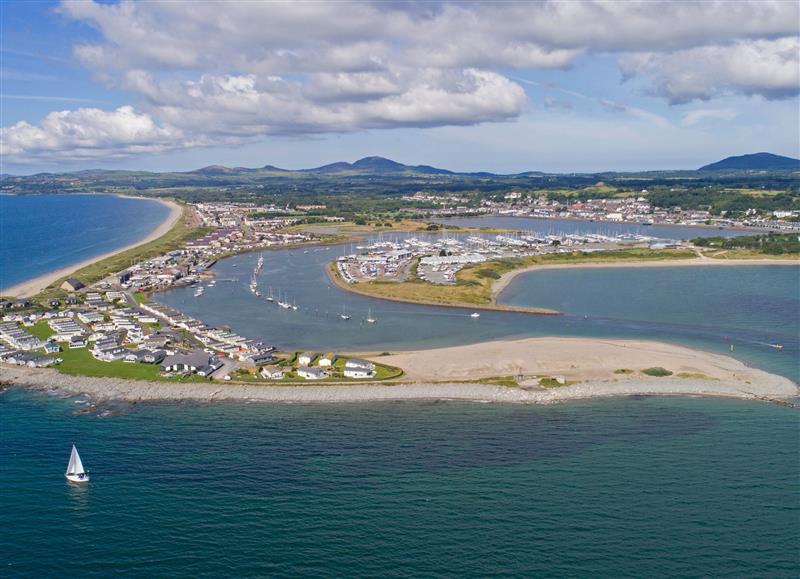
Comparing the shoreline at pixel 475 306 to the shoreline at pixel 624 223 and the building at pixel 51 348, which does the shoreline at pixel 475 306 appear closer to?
the building at pixel 51 348

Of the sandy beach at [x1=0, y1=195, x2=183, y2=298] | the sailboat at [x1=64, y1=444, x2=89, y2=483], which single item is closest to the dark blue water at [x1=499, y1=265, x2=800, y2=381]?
the sailboat at [x1=64, y1=444, x2=89, y2=483]

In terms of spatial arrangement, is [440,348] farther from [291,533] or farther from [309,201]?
[309,201]

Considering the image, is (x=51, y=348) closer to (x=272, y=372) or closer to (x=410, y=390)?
(x=272, y=372)

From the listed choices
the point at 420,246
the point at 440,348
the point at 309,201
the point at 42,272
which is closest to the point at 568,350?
the point at 440,348

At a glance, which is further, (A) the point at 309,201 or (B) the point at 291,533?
(A) the point at 309,201

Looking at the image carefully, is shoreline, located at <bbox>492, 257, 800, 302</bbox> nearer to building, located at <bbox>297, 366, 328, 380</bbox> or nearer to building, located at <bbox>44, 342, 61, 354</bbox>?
building, located at <bbox>297, 366, 328, 380</bbox>

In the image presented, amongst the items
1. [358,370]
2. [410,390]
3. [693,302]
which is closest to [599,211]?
[693,302]
